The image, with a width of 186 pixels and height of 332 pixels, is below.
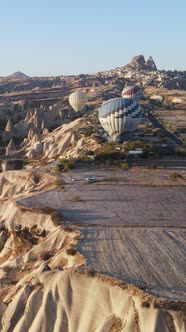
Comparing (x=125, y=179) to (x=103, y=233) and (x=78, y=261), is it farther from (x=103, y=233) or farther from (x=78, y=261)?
(x=78, y=261)

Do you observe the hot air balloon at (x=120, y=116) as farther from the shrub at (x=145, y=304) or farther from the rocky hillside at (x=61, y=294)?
the shrub at (x=145, y=304)

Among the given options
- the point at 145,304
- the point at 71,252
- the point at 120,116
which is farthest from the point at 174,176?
the point at 145,304

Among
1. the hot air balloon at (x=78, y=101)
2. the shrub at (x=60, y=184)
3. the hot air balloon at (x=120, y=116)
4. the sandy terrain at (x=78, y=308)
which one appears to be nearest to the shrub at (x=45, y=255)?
the sandy terrain at (x=78, y=308)

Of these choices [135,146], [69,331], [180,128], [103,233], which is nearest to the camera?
[69,331]

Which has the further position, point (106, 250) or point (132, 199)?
point (132, 199)

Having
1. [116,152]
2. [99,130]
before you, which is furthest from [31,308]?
[99,130]

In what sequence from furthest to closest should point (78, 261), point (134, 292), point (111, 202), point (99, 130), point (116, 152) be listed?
point (99, 130) → point (116, 152) → point (111, 202) → point (78, 261) → point (134, 292)

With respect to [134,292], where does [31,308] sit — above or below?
below

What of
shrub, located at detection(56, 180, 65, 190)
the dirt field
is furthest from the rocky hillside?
shrub, located at detection(56, 180, 65, 190)
